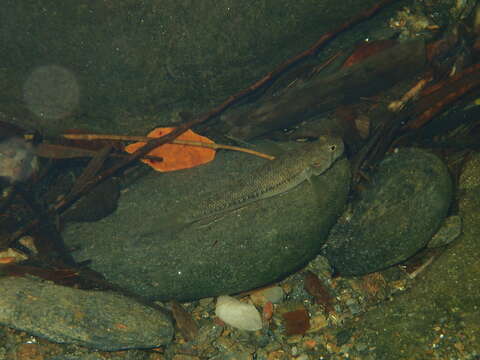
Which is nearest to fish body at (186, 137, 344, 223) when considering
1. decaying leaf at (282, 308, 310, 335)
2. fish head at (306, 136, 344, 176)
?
fish head at (306, 136, 344, 176)

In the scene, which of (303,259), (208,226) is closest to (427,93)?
(303,259)

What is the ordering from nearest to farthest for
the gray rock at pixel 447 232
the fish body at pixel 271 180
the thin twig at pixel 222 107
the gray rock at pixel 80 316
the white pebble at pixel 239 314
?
1. the gray rock at pixel 80 316
2. the gray rock at pixel 447 232
3. the white pebble at pixel 239 314
4. the fish body at pixel 271 180
5. the thin twig at pixel 222 107

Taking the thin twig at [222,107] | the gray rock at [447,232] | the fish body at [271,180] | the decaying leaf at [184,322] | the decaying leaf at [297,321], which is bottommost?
the decaying leaf at [297,321]

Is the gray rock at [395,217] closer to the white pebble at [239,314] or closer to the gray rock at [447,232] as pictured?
the gray rock at [447,232]

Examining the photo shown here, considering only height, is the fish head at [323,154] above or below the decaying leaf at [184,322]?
above

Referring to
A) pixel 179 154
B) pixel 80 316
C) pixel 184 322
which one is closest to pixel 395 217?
pixel 184 322

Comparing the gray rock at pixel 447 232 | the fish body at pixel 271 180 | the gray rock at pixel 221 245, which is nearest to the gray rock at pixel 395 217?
the gray rock at pixel 447 232
